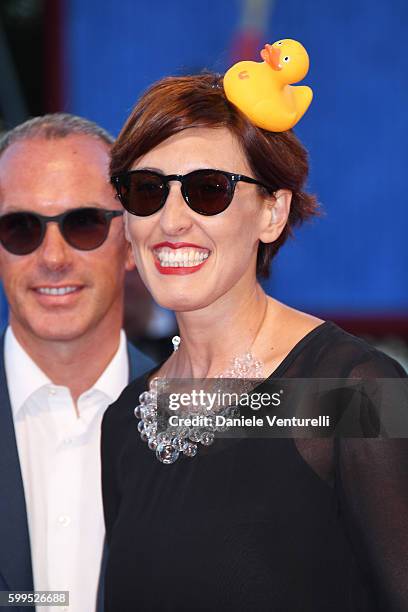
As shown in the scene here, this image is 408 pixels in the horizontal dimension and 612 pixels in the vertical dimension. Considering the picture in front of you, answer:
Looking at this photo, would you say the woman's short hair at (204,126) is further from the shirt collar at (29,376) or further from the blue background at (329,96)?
the blue background at (329,96)

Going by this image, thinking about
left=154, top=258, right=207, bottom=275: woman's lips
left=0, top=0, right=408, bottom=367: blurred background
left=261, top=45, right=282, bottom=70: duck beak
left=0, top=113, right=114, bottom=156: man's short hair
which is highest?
left=0, top=0, right=408, bottom=367: blurred background

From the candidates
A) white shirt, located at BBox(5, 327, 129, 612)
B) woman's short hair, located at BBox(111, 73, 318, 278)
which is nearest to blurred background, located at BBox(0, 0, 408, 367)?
white shirt, located at BBox(5, 327, 129, 612)

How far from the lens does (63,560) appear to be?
9.45ft

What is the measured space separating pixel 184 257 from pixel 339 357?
0.47m

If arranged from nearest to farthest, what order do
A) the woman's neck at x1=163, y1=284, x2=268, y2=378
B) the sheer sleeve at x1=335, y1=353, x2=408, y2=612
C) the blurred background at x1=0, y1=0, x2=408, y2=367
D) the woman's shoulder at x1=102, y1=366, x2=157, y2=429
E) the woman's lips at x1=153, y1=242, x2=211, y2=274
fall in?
the sheer sleeve at x1=335, y1=353, x2=408, y2=612
the woman's lips at x1=153, y1=242, x2=211, y2=274
the woman's neck at x1=163, y1=284, x2=268, y2=378
the woman's shoulder at x1=102, y1=366, x2=157, y2=429
the blurred background at x1=0, y1=0, x2=408, y2=367

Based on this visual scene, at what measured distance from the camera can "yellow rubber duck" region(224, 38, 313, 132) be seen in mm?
2309

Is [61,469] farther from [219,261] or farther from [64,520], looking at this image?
[219,261]

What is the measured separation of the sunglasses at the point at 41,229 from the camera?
3.12m

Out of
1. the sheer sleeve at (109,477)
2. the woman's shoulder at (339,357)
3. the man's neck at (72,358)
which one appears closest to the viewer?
the woman's shoulder at (339,357)

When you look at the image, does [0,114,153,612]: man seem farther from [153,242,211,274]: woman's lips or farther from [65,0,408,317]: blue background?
[65,0,408,317]: blue background

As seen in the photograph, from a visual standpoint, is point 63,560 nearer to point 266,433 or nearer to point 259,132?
point 266,433

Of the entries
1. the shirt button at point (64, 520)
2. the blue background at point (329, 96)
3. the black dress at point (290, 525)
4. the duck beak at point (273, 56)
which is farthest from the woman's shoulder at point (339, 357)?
the blue background at point (329, 96)

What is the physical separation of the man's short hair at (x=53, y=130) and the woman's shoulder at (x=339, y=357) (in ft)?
4.37

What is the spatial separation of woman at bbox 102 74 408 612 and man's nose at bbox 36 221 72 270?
2.06ft
